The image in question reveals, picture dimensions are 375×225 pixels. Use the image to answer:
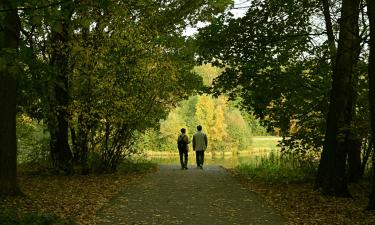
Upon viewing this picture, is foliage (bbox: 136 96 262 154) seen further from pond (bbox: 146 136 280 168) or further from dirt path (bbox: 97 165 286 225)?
dirt path (bbox: 97 165 286 225)

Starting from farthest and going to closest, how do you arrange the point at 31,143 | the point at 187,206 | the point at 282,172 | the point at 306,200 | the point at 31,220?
1. the point at 31,143
2. the point at 282,172
3. the point at 306,200
4. the point at 187,206
5. the point at 31,220

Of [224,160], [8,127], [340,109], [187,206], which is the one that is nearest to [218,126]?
[224,160]

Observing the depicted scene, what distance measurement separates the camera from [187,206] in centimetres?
1048

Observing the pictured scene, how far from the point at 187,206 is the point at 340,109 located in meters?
4.55

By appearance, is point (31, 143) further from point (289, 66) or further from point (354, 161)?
point (354, 161)

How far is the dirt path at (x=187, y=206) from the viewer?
8.94 metres

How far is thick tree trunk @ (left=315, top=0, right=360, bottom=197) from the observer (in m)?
11.6

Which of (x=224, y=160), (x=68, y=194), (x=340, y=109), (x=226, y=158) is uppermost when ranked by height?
(x=340, y=109)

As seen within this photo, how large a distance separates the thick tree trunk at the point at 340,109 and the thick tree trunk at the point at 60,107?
8207 mm

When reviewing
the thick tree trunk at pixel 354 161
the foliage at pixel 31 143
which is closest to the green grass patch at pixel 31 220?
the thick tree trunk at pixel 354 161

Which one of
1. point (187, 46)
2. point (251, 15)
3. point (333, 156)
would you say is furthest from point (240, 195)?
point (187, 46)

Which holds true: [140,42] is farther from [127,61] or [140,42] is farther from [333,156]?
[333,156]

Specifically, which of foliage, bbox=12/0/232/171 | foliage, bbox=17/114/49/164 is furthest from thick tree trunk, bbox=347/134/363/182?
foliage, bbox=17/114/49/164

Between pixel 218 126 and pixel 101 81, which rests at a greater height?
pixel 101 81
